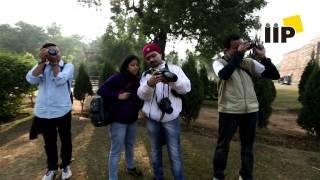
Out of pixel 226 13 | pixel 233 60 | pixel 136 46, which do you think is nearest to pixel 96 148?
pixel 233 60

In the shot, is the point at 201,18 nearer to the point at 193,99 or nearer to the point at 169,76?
the point at 193,99

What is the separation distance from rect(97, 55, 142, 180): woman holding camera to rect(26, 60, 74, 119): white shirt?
0.51 meters

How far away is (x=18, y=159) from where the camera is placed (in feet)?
19.4

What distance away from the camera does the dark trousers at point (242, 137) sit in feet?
13.6

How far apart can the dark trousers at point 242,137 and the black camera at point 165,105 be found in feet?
2.56

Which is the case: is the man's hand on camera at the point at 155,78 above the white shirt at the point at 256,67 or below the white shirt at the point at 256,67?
below

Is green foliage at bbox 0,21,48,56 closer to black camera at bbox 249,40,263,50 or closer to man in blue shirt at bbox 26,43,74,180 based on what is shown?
man in blue shirt at bbox 26,43,74,180

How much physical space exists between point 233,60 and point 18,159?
423 centimetres

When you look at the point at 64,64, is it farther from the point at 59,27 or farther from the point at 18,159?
the point at 59,27

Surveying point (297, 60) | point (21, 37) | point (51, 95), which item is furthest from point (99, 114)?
point (21, 37)

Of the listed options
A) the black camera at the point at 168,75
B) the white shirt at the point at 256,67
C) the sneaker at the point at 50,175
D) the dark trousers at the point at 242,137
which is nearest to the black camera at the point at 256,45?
the white shirt at the point at 256,67

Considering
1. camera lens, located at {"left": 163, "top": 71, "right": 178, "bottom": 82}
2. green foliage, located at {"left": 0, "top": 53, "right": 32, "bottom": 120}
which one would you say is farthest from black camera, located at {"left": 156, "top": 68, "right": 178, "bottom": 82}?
green foliage, located at {"left": 0, "top": 53, "right": 32, "bottom": 120}

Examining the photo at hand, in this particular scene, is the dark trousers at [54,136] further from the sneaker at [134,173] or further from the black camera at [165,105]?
the black camera at [165,105]

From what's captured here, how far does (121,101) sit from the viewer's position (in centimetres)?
420
